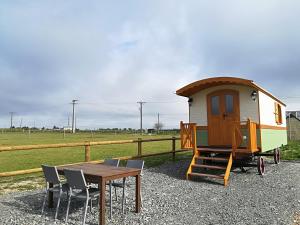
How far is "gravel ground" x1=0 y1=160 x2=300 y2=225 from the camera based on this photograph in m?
5.59

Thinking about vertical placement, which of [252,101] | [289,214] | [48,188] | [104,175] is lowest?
[289,214]

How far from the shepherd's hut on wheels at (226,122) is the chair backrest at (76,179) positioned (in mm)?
5261

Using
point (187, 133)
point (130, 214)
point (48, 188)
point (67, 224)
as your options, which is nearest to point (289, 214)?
point (130, 214)

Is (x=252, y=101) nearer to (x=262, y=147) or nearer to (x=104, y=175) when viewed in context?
(x=262, y=147)

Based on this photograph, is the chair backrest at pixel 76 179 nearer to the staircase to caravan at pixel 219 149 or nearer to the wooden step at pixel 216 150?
the staircase to caravan at pixel 219 149

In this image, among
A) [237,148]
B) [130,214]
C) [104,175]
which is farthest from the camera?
[237,148]

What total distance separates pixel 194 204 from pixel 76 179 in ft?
9.29

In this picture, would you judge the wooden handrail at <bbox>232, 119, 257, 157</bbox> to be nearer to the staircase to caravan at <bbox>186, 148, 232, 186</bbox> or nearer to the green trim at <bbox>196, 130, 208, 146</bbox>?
the staircase to caravan at <bbox>186, 148, 232, 186</bbox>

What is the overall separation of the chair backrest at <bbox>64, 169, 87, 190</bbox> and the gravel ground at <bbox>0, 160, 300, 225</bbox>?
70 cm

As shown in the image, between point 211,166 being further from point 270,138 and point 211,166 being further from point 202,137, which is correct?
point 270,138

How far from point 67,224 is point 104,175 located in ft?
3.46

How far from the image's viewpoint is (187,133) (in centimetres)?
1126

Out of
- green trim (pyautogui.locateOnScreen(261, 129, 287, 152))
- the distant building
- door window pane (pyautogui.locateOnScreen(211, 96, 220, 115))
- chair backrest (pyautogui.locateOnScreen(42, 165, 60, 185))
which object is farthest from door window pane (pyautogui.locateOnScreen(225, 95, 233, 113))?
the distant building

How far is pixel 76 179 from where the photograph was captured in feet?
17.3
